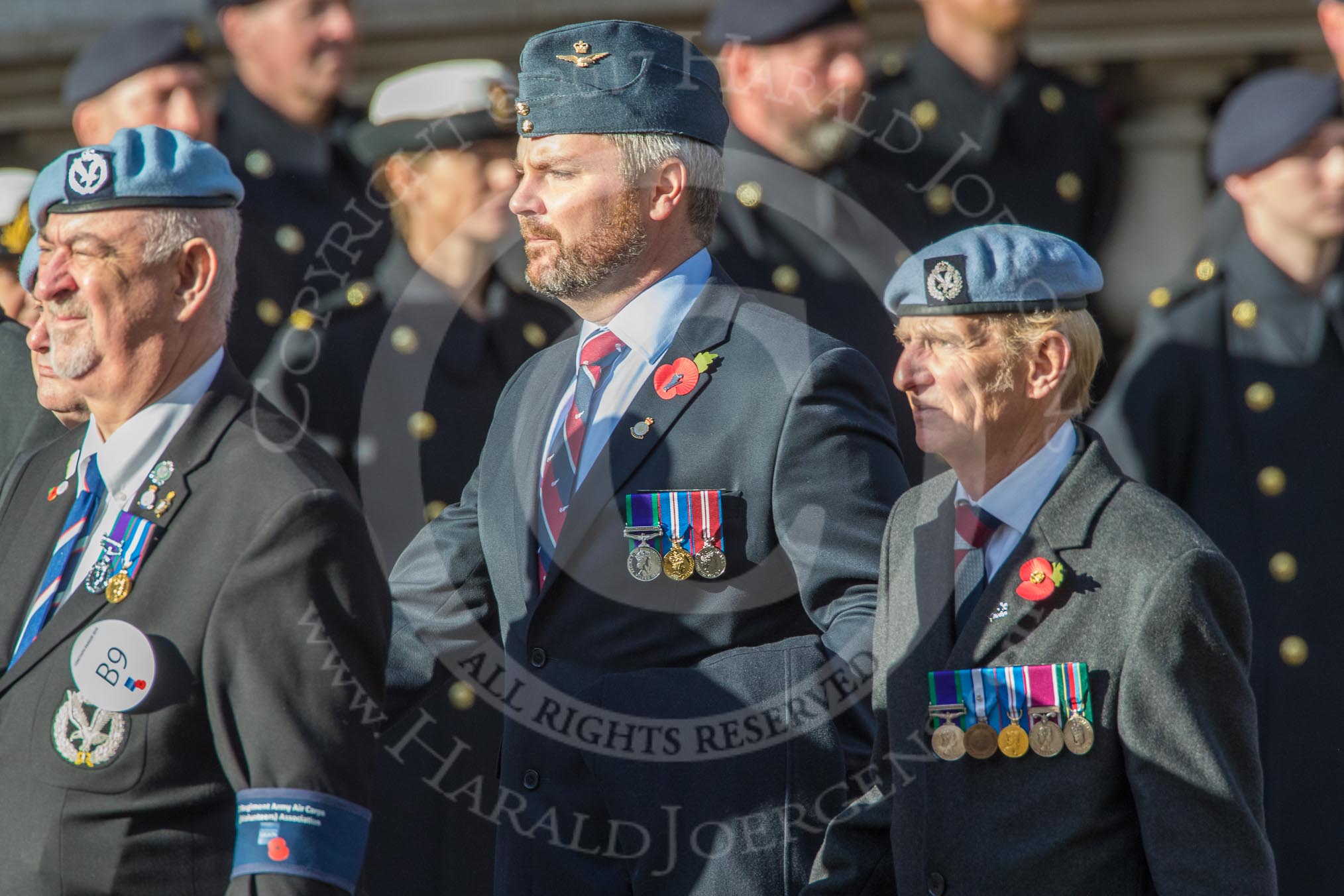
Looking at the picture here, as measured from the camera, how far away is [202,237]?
10.9ft

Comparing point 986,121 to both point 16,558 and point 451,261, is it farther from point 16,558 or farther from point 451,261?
point 16,558

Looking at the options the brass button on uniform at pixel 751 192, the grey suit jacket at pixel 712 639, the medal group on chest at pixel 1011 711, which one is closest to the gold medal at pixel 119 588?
the grey suit jacket at pixel 712 639

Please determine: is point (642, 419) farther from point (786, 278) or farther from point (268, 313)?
point (268, 313)

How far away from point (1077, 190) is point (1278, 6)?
40.9 inches

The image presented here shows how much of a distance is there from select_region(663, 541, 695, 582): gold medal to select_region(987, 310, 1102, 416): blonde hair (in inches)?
23.8

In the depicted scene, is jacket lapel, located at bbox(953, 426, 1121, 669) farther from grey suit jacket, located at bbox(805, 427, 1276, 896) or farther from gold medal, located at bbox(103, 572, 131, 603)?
gold medal, located at bbox(103, 572, 131, 603)

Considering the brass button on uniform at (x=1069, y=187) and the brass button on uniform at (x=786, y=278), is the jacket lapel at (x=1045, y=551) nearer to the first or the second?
the brass button on uniform at (x=786, y=278)

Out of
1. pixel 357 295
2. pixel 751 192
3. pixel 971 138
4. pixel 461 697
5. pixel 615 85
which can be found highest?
pixel 615 85

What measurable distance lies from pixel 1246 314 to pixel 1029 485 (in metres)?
1.65

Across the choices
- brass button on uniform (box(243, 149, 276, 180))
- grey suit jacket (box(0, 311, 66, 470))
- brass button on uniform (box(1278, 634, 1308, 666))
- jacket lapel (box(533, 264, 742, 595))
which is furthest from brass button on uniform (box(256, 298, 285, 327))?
brass button on uniform (box(1278, 634, 1308, 666))

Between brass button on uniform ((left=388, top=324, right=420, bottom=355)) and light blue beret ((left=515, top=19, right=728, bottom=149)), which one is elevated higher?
light blue beret ((left=515, top=19, right=728, bottom=149))

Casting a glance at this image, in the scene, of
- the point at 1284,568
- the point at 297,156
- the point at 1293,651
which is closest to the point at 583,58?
the point at 297,156

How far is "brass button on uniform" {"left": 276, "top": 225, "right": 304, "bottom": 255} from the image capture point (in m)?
4.81

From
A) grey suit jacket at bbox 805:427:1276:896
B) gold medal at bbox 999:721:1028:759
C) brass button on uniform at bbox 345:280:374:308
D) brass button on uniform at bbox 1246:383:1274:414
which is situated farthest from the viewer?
brass button on uniform at bbox 345:280:374:308
